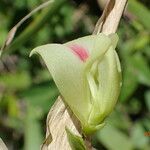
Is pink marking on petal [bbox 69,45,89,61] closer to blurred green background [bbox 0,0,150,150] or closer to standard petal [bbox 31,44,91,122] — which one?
standard petal [bbox 31,44,91,122]

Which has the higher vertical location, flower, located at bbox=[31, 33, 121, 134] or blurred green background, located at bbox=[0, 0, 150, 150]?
flower, located at bbox=[31, 33, 121, 134]

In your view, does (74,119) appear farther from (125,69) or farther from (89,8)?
(89,8)

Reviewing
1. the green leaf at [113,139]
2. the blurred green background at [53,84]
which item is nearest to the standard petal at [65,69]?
the blurred green background at [53,84]

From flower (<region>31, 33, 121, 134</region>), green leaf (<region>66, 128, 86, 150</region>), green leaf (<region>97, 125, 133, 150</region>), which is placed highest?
flower (<region>31, 33, 121, 134</region>)

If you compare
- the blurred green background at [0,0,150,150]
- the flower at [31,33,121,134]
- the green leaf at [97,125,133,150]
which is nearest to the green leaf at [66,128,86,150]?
the flower at [31,33,121,134]

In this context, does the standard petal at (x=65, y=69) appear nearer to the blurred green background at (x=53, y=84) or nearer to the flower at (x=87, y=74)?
the flower at (x=87, y=74)

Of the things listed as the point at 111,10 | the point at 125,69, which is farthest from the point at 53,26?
the point at 111,10

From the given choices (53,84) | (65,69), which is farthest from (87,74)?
(53,84)
